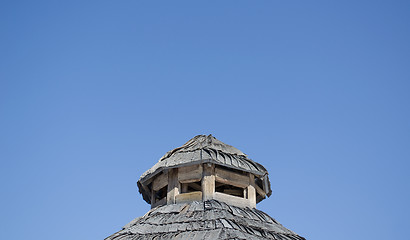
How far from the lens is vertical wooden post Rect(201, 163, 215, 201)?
17.9m

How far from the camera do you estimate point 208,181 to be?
18203mm

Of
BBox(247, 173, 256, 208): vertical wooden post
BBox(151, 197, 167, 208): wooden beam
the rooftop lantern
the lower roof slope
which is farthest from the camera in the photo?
BBox(151, 197, 167, 208): wooden beam

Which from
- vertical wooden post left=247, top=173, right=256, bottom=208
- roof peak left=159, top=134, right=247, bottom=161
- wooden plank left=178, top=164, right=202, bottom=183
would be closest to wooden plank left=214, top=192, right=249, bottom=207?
vertical wooden post left=247, top=173, right=256, bottom=208

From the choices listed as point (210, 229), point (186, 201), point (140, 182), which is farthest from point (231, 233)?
point (140, 182)

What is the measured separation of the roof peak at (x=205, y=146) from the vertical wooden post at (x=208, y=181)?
83 cm

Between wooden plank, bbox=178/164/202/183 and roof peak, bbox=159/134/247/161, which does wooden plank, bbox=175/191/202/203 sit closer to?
wooden plank, bbox=178/164/202/183

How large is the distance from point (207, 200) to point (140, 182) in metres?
3.28

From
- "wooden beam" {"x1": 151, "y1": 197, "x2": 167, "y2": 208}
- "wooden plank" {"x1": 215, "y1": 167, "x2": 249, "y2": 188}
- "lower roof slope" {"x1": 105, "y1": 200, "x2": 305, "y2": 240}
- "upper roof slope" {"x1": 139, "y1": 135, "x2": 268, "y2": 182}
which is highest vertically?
"upper roof slope" {"x1": 139, "y1": 135, "x2": 268, "y2": 182}

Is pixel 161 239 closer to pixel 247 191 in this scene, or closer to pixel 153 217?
pixel 153 217

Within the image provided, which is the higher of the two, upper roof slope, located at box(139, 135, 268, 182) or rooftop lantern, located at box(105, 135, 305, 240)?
upper roof slope, located at box(139, 135, 268, 182)

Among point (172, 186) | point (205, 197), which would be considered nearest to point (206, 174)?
point (205, 197)

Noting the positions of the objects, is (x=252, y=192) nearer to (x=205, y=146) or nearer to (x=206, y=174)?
(x=206, y=174)

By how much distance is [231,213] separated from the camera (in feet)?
55.6

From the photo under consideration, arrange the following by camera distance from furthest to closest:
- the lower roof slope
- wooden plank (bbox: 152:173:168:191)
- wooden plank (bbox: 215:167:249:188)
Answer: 1. wooden plank (bbox: 152:173:168:191)
2. wooden plank (bbox: 215:167:249:188)
3. the lower roof slope
